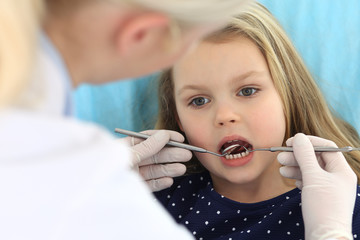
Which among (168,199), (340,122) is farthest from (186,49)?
(340,122)

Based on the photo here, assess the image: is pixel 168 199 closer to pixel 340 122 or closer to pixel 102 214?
pixel 340 122

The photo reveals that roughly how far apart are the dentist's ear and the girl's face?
26.8 inches

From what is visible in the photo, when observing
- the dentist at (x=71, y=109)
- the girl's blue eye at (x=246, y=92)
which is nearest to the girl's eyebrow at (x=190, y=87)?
the girl's blue eye at (x=246, y=92)

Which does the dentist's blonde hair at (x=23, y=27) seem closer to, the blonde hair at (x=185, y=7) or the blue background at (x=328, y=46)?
the blonde hair at (x=185, y=7)

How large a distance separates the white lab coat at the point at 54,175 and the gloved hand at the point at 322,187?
2.14 feet

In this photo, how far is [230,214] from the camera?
1495 millimetres

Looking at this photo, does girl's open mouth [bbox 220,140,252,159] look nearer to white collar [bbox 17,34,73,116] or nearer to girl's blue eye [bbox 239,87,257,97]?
girl's blue eye [bbox 239,87,257,97]

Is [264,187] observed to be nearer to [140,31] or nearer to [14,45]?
[140,31]

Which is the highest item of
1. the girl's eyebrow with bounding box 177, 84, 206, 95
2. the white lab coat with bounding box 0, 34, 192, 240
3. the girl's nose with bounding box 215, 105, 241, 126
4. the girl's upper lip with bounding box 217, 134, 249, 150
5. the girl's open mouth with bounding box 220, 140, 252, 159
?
the girl's eyebrow with bounding box 177, 84, 206, 95

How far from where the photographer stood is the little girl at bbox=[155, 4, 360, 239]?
1428 millimetres

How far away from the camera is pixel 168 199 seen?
5.53 feet

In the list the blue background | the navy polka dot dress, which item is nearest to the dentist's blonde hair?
the navy polka dot dress

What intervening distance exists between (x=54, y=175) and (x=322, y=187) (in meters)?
0.81

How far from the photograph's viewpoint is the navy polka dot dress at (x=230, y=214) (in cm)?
Result: 140
